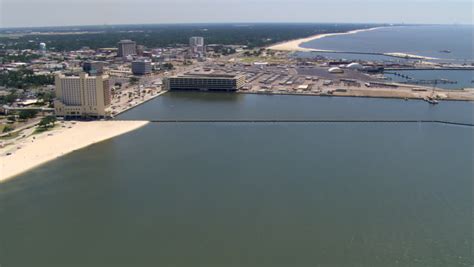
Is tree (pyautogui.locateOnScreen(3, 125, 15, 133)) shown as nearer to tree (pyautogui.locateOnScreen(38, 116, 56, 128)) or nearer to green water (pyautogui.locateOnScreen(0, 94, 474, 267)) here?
tree (pyautogui.locateOnScreen(38, 116, 56, 128))

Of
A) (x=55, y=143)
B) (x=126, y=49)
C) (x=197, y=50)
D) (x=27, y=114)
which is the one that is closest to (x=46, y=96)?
(x=27, y=114)

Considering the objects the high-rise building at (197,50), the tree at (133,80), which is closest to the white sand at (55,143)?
the tree at (133,80)

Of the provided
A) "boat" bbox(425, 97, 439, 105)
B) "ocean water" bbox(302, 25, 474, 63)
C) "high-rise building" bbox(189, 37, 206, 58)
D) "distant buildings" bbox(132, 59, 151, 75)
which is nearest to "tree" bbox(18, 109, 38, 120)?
"distant buildings" bbox(132, 59, 151, 75)

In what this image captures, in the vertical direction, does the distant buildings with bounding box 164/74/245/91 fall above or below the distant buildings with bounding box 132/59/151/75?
below

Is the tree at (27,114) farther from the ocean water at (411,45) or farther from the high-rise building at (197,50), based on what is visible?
the ocean water at (411,45)

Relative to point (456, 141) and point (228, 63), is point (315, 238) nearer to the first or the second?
point (456, 141)

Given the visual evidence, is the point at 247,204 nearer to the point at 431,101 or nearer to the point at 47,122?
the point at 47,122
